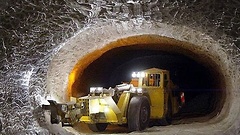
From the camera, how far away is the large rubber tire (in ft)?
14.3

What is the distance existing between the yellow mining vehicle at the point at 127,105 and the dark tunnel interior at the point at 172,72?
138 centimetres

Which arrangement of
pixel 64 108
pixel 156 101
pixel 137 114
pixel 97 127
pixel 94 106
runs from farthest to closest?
pixel 156 101
pixel 97 127
pixel 137 114
pixel 94 106
pixel 64 108

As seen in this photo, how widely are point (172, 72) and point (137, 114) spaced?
11.8 ft

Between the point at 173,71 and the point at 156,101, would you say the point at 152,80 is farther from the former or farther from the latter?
the point at 173,71

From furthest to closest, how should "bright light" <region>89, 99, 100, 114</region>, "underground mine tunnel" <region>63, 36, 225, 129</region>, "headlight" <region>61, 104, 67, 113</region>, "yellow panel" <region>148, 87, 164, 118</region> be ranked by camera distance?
"underground mine tunnel" <region>63, 36, 225, 129</region> < "yellow panel" <region>148, 87, 164, 118</region> < "bright light" <region>89, 99, 100, 114</region> < "headlight" <region>61, 104, 67, 113</region>

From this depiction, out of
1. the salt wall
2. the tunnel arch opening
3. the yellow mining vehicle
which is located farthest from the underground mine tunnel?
the salt wall

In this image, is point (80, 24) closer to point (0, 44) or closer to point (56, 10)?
point (56, 10)

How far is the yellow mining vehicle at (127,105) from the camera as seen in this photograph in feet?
11.4

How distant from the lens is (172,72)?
7.81m

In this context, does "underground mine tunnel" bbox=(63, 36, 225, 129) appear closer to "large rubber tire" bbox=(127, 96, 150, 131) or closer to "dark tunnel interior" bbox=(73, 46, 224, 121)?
"dark tunnel interior" bbox=(73, 46, 224, 121)

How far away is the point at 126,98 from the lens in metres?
4.45

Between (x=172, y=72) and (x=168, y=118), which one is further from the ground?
(x=172, y=72)

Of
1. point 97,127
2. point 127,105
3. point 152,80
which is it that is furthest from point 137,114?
point 152,80

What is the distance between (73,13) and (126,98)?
7.62 ft
